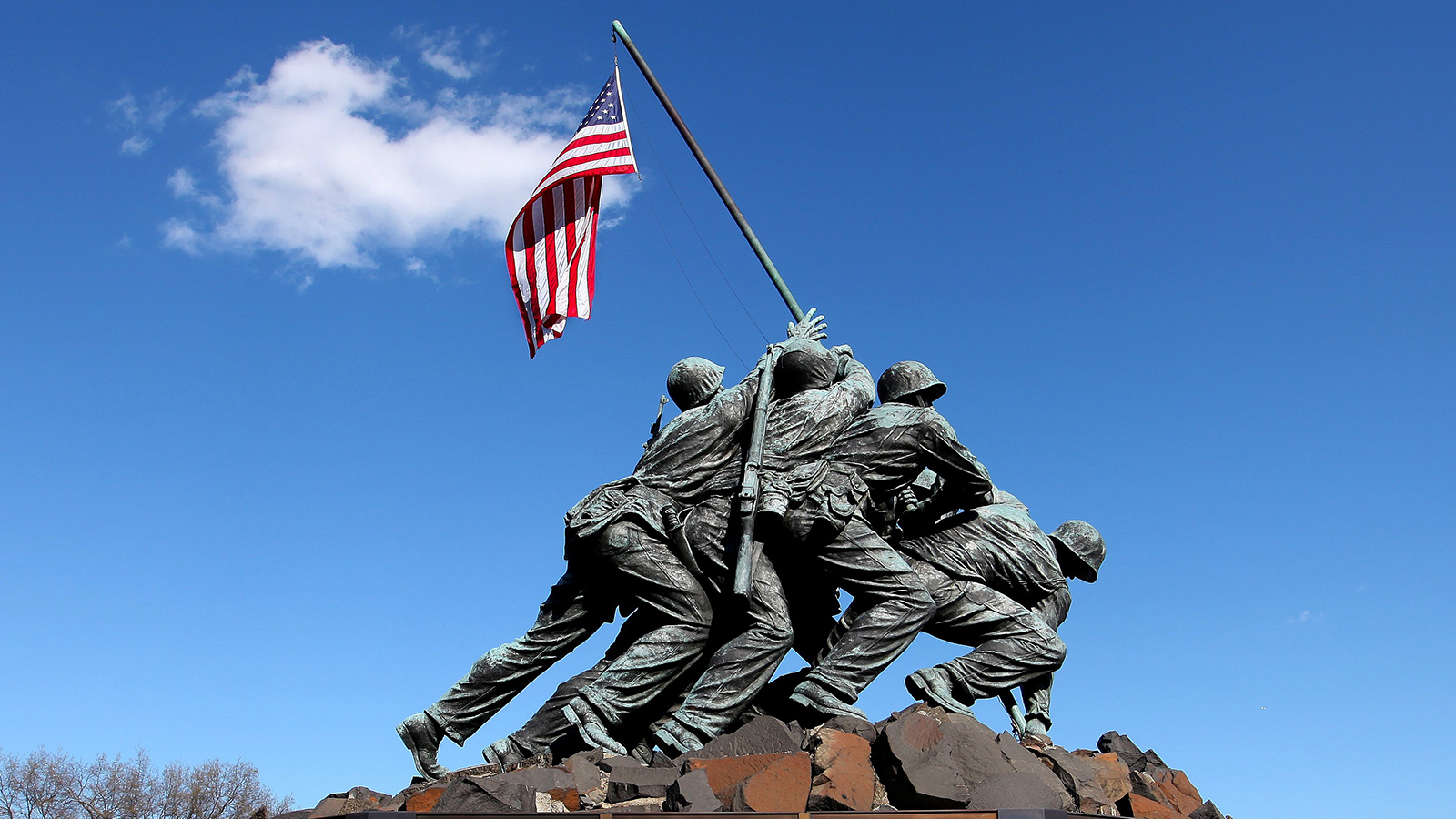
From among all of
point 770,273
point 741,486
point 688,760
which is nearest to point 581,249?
point 770,273

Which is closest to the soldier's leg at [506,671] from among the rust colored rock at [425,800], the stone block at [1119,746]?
the rust colored rock at [425,800]

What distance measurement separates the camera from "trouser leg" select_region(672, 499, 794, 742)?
6965 mm

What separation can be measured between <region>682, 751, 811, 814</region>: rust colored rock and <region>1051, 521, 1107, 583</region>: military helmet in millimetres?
3283

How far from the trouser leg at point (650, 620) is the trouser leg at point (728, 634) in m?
0.18

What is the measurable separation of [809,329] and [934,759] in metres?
3.68

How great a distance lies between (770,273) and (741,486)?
2.89 metres

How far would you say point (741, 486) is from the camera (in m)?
7.56

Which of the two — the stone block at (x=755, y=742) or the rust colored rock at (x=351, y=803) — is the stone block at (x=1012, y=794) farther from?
the rust colored rock at (x=351, y=803)

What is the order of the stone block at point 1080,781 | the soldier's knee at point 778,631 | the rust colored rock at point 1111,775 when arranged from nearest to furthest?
the stone block at point 1080,781 < the rust colored rock at point 1111,775 < the soldier's knee at point 778,631

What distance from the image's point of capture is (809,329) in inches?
346

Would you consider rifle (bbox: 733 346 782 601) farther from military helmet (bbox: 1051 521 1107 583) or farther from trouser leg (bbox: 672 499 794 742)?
military helmet (bbox: 1051 521 1107 583)

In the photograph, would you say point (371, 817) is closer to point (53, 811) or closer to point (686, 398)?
point (686, 398)

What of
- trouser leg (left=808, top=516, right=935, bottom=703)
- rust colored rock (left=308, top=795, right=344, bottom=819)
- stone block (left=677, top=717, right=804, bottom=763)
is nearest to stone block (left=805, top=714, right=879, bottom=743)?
stone block (left=677, top=717, right=804, bottom=763)

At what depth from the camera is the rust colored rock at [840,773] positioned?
571 cm
